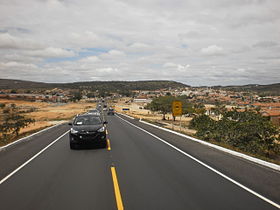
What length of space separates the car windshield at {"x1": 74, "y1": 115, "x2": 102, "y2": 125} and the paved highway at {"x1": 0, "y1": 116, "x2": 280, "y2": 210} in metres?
2.79

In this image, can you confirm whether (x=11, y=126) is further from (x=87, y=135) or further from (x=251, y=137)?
(x=251, y=137)

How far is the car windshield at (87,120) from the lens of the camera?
13656 mm

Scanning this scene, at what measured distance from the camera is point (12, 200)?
570 centimetres

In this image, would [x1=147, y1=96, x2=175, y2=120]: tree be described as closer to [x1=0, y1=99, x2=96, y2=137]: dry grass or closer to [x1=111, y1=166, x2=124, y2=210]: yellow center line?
[x1=0, y1=99, x2=96, y2=137]: dry grass

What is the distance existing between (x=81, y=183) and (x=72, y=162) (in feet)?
9.47

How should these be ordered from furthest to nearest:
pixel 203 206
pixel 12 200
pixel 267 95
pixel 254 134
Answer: pixel 267 95
pixel 254 134
pixel 12 200
pixel 203 206

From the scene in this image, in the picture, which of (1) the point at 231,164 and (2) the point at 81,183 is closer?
(2) the point at 81,183

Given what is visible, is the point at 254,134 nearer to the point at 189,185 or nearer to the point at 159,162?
the point at 159,162

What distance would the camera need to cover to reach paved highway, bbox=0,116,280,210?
554 cm

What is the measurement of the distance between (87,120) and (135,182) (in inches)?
296

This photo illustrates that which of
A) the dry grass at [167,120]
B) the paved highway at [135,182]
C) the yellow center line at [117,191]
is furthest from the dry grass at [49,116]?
the yellow center line at [117,191]

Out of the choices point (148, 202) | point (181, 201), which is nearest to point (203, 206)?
point (181, 201)

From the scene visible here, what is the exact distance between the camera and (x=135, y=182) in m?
7.03

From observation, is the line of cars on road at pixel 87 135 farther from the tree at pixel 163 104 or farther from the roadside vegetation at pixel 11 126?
the tree at pixel 163 104
